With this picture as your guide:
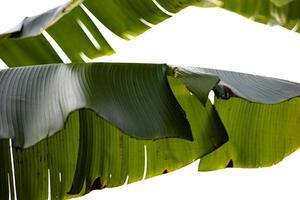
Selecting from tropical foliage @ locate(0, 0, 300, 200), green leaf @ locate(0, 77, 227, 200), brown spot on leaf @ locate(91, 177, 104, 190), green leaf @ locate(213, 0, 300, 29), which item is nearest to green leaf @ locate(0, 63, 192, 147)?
tropical foliage @ locate(0, 0, 300, 200)

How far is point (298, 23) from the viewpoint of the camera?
4.62 feet

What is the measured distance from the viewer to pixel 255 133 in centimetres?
133

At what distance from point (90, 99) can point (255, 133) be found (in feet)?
1.70

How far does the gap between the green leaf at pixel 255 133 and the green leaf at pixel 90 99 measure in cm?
31

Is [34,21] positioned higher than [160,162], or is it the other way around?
[34,21]

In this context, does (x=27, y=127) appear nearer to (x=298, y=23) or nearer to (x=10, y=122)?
(x=10, y=122)

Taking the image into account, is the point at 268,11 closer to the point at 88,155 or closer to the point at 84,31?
the point at 84,31

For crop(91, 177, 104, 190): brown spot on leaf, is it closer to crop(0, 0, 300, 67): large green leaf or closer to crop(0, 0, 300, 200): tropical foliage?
crop(0, 0, 300, 200): tropical foliage

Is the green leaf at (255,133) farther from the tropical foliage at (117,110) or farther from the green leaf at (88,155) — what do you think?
the green leaf at (88,155)

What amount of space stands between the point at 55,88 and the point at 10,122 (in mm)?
85

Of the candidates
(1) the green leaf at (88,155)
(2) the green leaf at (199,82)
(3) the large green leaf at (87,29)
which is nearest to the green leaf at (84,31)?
(3) the large green leaf at (87,29)

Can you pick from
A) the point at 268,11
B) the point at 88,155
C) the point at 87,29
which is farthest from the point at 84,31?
the point at 268,11

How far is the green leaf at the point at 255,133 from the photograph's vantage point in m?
1.29

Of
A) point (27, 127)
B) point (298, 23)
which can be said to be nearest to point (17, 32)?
point (27, 127)
